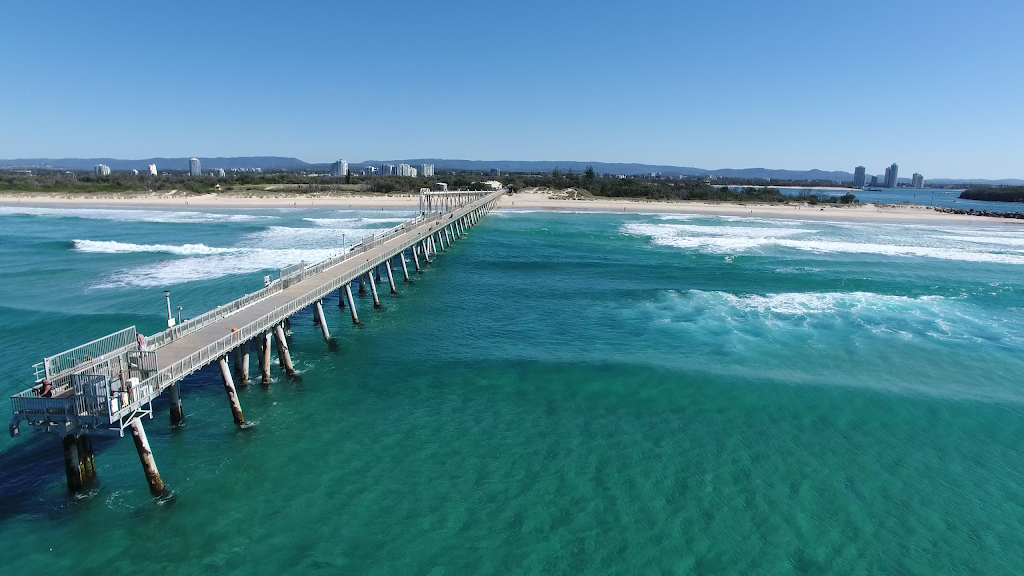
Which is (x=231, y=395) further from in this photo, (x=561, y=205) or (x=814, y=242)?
(x=561, y=205)

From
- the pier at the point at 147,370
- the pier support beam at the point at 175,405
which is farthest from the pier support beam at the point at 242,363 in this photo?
the pier support beam at the point at 175,405

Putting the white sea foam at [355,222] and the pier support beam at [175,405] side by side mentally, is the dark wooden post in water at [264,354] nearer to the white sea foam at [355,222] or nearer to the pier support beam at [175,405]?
the pier support beam at [175,405]

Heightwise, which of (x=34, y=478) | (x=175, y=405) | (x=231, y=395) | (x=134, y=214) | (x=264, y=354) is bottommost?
(x=34, y=478)

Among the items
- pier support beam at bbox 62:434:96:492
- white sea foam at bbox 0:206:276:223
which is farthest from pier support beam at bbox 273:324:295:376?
white sea foam at bbox 0:206:276:223

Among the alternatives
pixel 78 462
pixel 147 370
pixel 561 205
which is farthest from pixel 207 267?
pixel 561 205

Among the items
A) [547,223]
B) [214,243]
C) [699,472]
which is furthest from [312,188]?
[699,472]

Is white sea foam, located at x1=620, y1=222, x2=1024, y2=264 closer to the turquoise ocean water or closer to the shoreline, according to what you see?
the turquoise ocean water
